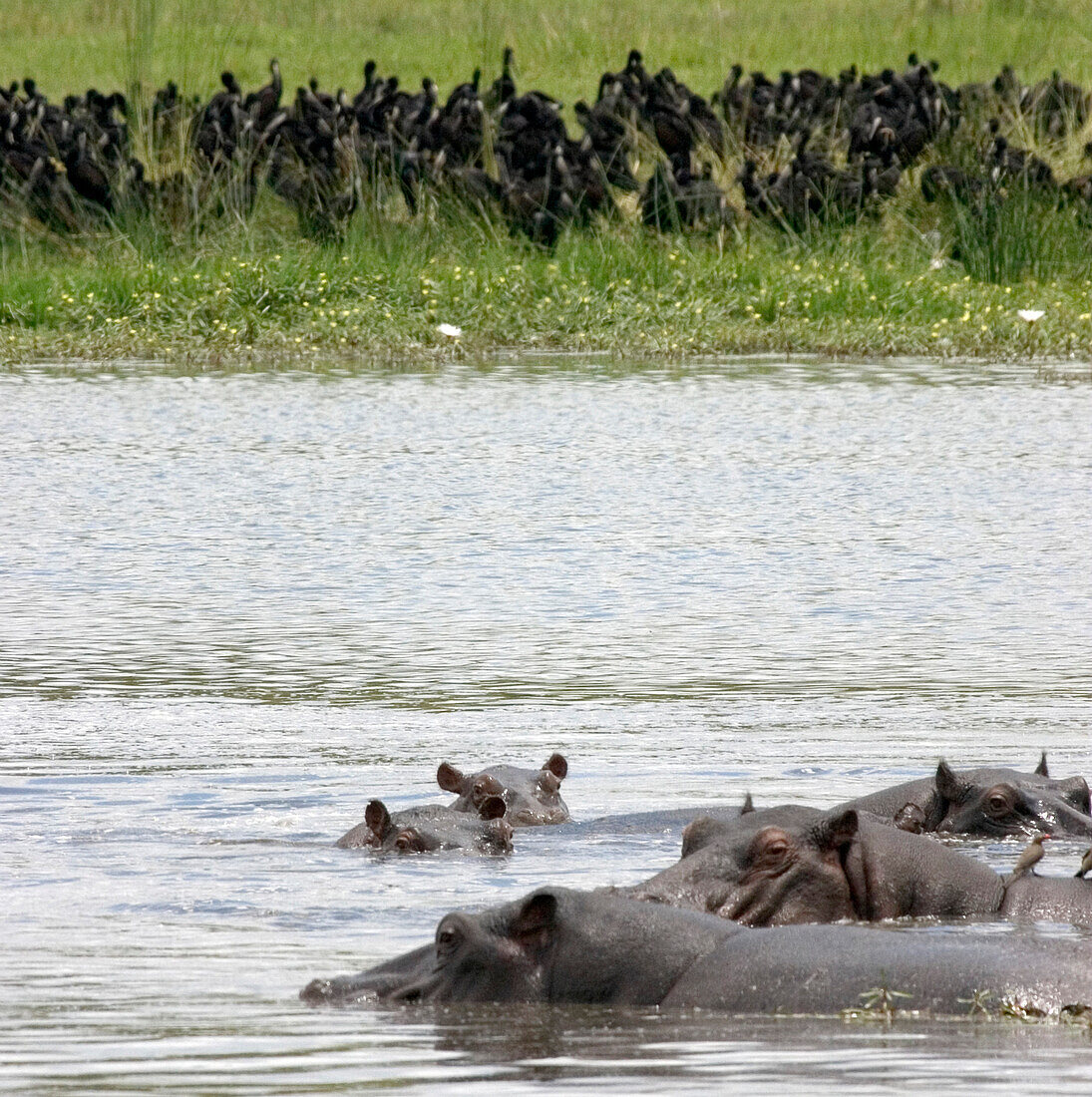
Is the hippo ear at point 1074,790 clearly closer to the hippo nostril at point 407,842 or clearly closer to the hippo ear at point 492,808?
the hippo ear at point 492,808

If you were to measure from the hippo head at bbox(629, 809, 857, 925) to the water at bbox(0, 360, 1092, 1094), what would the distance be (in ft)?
1.61

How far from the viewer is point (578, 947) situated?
3957 millimetres

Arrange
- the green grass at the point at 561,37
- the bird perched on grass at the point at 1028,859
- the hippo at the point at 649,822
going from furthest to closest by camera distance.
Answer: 1. the green grass at the point at 561,37
2. the hippo at the point at 649,822
3. the bird perched on grass at the point at 1028,859

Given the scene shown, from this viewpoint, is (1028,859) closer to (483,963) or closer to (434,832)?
(483,963)

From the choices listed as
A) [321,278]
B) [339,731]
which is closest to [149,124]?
[321,278]

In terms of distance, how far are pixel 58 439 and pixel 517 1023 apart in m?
8.26

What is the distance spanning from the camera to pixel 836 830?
4.54 metres

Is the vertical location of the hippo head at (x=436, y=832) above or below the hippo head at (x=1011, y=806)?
below

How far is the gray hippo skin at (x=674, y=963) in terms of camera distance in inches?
152

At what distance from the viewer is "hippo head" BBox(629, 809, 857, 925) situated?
4.54 m

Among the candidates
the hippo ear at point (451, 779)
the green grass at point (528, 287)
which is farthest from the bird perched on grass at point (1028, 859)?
the green grass at point (528, 287)

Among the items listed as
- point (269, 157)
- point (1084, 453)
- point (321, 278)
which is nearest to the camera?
point (1084, 453)

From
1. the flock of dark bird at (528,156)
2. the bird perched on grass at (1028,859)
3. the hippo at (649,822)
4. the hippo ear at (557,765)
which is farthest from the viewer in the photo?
the flock of dark bird at (528,156)

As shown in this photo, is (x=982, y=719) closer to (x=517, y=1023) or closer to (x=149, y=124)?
(x=517, y=1023)
